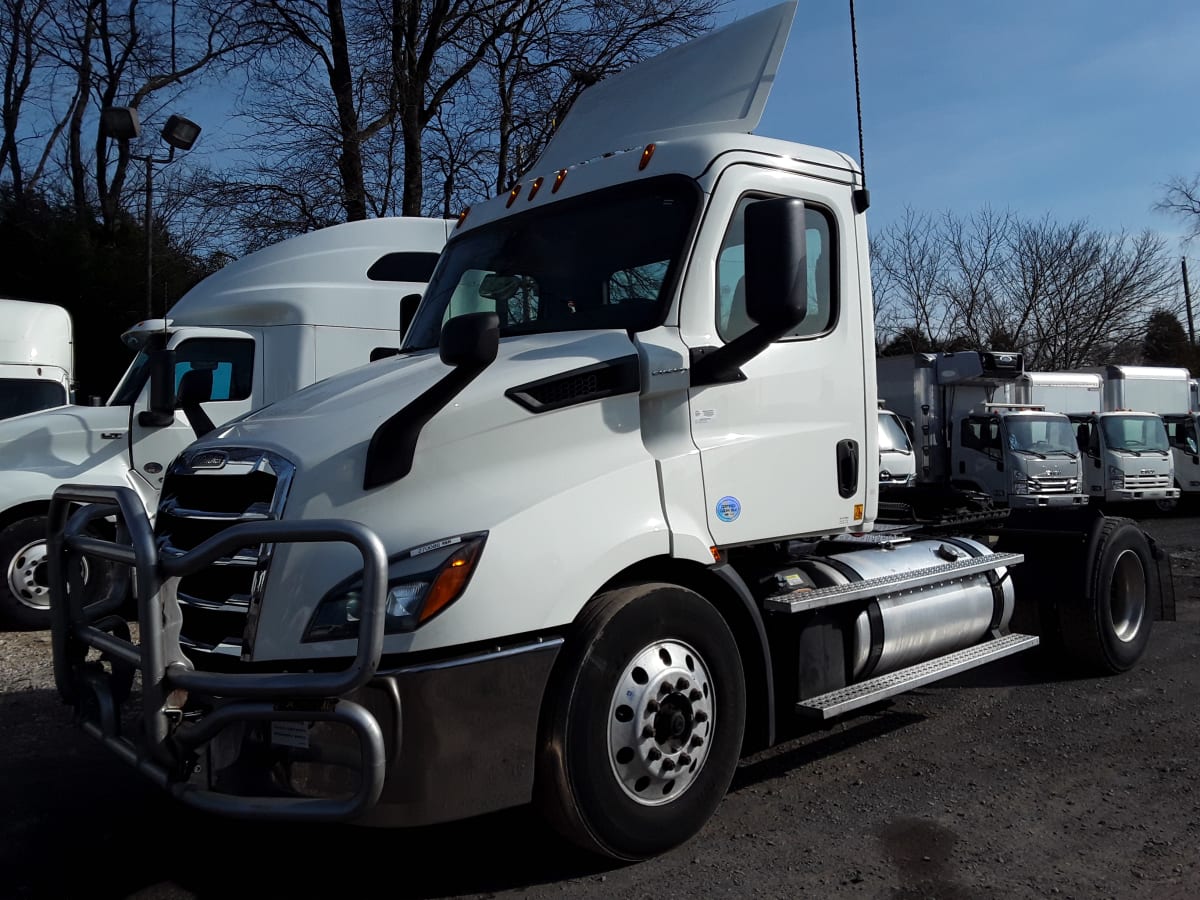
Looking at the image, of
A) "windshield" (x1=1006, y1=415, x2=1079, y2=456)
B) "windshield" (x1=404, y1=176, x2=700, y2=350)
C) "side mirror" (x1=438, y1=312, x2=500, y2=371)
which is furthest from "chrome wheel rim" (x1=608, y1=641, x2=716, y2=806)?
"windshield" (x1=1006, y1=415, x2=1079, y2=456)

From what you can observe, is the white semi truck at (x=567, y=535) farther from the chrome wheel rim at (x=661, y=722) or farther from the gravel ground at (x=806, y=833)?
the gravel ground at (x=806, y=833)

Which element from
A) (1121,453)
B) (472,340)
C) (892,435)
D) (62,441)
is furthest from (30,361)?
(1121,453)

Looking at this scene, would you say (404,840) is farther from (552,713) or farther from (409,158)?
(409,158)

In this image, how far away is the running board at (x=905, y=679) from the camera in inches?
178

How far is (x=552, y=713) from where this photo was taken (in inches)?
141

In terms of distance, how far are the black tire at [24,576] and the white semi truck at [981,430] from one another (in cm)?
1456

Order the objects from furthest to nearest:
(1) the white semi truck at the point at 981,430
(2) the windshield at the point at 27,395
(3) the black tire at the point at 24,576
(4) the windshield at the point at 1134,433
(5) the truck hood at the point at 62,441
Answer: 1. (4) the windshield at the point at 1134,433
2. (1) the white semi truck at the point at 981,430
3. (2) the windshield at the point at 27,395
4. (5) the truck hood at the point at 62,441
5. (3) the black tire at the point at 24,576

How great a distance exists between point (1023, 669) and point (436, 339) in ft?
15.2

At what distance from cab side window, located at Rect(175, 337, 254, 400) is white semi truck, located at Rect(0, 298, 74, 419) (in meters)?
3.05

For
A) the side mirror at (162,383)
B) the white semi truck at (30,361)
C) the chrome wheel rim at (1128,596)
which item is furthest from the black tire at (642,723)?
the white semi truck at (30,361)

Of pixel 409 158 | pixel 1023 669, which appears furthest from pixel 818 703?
pixel 409 158

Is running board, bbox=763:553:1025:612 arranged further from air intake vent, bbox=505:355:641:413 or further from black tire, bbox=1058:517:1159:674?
air intake vent, bbox=505:355:641:413

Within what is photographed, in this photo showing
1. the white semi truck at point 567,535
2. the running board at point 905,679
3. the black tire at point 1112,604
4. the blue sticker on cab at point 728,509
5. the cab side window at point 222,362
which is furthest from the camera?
the cab side window at point 222,362

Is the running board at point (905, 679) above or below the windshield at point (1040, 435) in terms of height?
below
